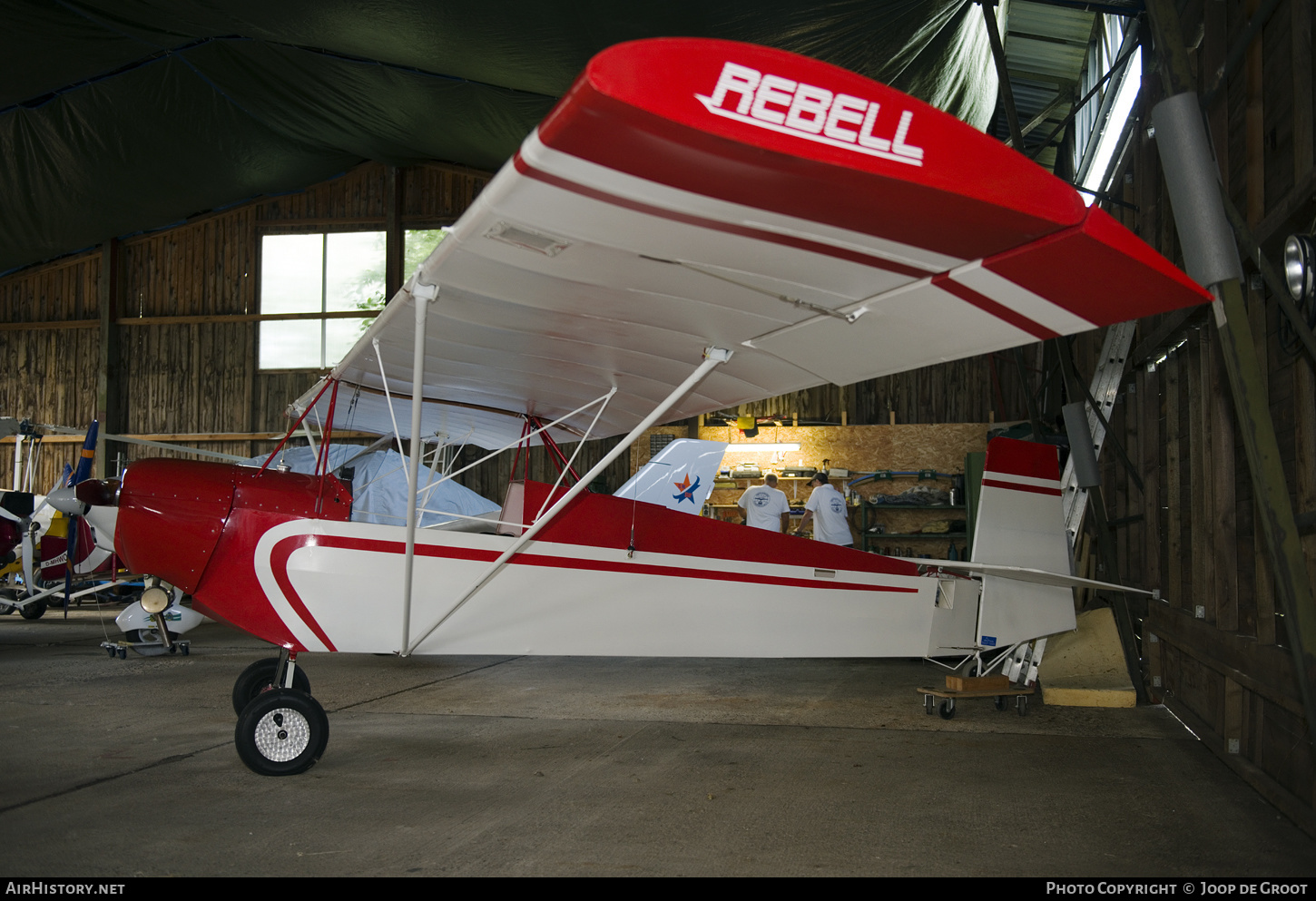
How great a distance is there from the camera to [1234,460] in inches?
156

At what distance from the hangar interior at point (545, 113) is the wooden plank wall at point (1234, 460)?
22 millimetres

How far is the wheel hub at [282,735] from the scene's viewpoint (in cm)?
390

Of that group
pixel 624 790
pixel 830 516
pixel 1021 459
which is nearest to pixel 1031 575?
pixel 1021 459

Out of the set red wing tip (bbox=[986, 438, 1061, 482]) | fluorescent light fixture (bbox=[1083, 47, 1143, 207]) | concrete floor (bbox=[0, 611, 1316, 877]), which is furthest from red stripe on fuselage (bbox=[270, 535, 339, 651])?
fluorescent light fixture (bbox=[1083, 47, 1143, 207])

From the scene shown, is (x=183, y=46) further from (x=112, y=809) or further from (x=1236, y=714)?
(x=1236, y=714)

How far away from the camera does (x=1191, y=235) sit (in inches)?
127

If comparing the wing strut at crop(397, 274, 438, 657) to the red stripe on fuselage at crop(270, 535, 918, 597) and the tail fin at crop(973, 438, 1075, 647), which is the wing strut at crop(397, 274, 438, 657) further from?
the tail fin at crop(973, 438, 1075, 647)

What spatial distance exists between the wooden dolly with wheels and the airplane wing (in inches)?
102

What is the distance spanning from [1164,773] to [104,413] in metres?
16.7

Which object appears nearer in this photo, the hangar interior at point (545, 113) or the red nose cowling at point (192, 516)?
the hangar interior at point (545, 113)

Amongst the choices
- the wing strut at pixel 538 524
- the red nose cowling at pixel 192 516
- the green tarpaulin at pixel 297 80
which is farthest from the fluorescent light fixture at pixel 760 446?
the red nose cowling at pixel 192 516

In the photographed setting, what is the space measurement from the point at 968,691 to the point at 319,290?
44.2 ft

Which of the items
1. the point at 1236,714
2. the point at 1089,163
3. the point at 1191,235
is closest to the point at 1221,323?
the point at 1191,235

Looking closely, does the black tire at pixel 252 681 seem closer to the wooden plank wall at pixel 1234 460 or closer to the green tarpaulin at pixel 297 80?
the wooden plank wall at pixel 1234 460
